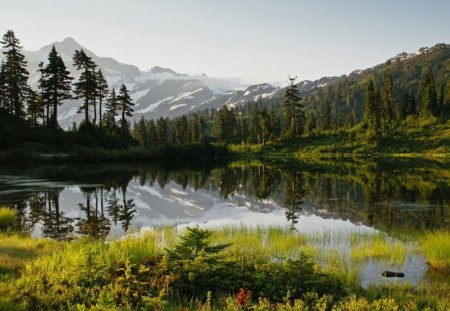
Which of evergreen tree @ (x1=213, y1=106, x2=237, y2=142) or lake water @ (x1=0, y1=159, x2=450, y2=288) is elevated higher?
evergreen tree @ (x1=213, y1=106, x2=237, y2=142)

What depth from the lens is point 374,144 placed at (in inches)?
4508

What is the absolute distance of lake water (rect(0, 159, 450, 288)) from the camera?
24.6 metres

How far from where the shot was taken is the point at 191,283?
10.6 meters

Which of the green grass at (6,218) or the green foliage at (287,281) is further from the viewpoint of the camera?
the green grass at (6,218)

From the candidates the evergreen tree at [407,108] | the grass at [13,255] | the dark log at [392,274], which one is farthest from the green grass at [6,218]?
the evergreen tree at [407,108]

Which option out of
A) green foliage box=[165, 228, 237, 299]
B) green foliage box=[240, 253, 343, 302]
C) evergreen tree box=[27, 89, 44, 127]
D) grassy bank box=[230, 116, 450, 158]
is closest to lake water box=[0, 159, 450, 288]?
green foliage box=[240, 253, 343, 302]

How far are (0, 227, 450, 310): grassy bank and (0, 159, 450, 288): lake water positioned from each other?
139 inches

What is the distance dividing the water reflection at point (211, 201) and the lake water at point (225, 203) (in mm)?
57

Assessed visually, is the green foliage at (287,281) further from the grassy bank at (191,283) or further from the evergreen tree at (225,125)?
the evergreen tree at (225,125)

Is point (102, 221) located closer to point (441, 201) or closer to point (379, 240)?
point (379, 240)

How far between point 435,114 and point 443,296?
12948cm

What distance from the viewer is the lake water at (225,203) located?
80.6 feet

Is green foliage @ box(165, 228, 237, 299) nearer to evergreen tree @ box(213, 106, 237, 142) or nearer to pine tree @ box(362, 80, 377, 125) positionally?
pine tree @ box(362, 80, 377, 125)

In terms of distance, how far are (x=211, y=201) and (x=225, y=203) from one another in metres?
1.52
